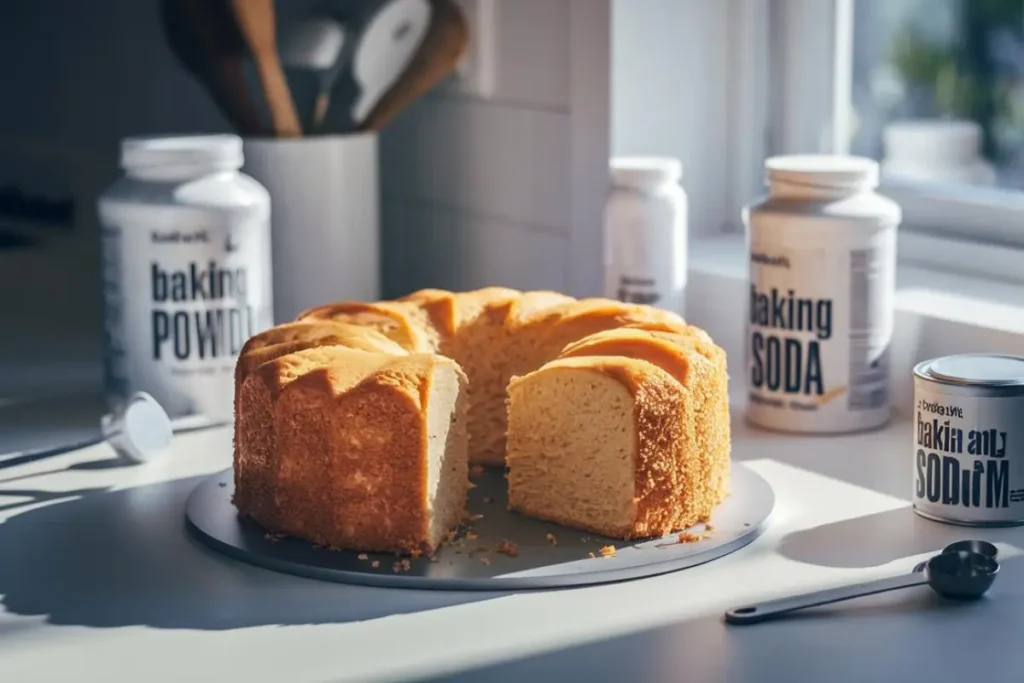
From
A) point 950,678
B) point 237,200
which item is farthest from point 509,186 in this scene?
point 950,678

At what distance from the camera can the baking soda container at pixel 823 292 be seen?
1250mm

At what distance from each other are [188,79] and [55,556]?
1171 millimetres

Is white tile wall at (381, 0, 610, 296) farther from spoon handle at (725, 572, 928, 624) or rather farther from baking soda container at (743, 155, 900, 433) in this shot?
spoon handle at (725, 572, 928, 624)

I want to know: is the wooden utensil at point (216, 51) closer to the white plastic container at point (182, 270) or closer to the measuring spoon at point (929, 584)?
the white plastic container at point (182, 270)

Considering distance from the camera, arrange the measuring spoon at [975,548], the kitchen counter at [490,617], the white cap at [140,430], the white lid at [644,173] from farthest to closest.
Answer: the white lid at [644,173] → the white cap at [140,430] → the measuring spoon at [975,548] → the kitchen counter at [490,617]

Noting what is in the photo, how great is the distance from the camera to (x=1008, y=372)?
1.05 meters

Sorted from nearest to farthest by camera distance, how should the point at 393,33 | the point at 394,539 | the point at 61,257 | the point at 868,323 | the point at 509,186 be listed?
the point at 394,539 → the point at 868,323 → the point at 393,33 → the point at 509,186 → the point at 61,257

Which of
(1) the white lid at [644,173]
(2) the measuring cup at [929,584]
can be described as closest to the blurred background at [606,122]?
(1) the white lid at [644,173]

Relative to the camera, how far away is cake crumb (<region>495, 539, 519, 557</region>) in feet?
3.27

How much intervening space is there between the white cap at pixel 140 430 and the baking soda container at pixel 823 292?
47 cm

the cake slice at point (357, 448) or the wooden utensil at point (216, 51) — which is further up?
the wooden utensil at point (216, 51)

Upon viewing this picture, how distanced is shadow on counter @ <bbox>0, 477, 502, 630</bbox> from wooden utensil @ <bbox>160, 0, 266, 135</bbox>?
538mm

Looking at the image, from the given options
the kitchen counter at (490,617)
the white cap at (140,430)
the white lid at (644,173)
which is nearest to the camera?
the kitchen counter at (490,617)

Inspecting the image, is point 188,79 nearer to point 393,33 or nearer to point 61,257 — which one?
point 61,257
